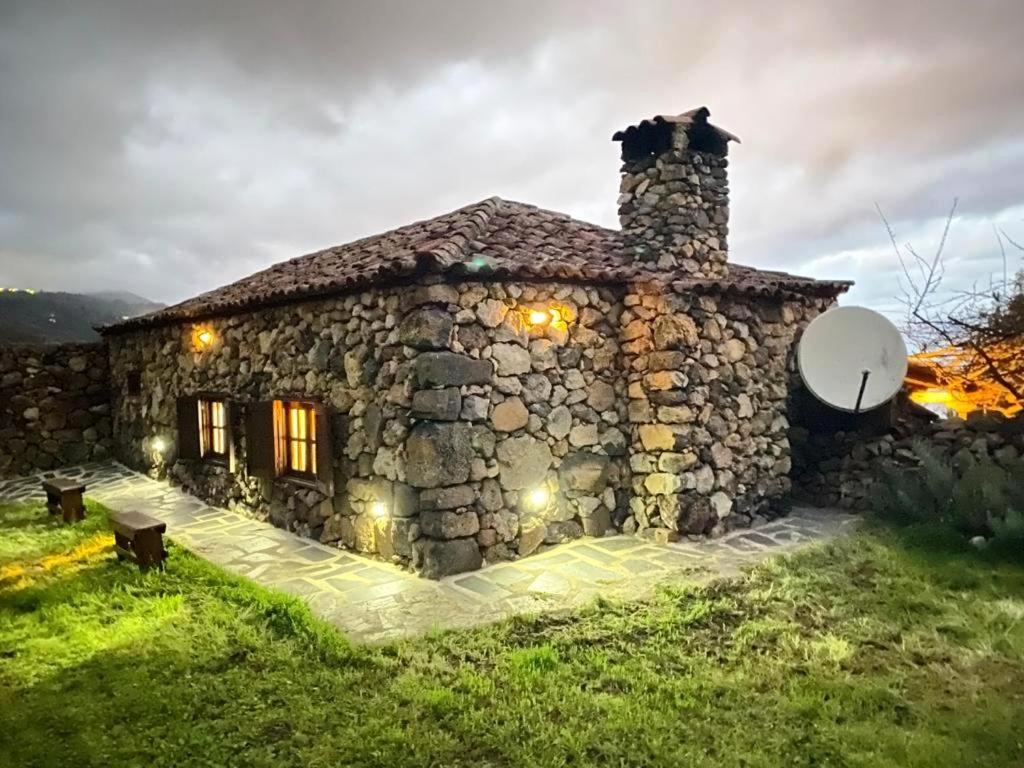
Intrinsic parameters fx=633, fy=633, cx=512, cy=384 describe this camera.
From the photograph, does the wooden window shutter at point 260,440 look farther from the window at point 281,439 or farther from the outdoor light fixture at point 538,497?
the outdoor light fixture at point 538,497

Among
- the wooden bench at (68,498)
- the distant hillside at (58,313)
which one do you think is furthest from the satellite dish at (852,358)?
the distant hillside at (58,313)

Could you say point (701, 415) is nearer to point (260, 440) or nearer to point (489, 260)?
point (489, 260)

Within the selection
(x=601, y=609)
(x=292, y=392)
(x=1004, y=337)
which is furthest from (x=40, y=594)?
(x=1004, y=337)

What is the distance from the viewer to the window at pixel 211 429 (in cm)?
934

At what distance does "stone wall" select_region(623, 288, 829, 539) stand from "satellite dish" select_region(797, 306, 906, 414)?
53 cm

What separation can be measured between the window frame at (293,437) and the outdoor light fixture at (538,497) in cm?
262

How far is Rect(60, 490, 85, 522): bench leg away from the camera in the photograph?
25.7 feet

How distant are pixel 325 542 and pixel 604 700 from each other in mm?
4328

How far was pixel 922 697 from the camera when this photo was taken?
3.49m

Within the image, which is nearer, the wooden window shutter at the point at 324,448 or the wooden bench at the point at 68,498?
the wooden window shutter at the point at 324,448

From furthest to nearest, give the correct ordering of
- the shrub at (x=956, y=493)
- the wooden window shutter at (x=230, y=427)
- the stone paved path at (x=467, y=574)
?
the wooden window shutter at (x=230, y=427) < the shrub at (x=956, y=493) < the stone paved path at (x=467, y=574)

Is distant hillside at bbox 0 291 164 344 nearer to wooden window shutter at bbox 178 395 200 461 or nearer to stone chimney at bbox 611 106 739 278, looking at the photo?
wooden window shutter at bbox 178 395 200 461

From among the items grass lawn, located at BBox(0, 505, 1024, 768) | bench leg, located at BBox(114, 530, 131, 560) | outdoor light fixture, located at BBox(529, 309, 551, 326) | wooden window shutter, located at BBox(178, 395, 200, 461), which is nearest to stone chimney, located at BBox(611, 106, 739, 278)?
outdoor light fixture, located at BBox(529, 309, 551, 326)

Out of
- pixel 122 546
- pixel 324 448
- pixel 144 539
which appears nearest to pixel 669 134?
pixel 324 448
